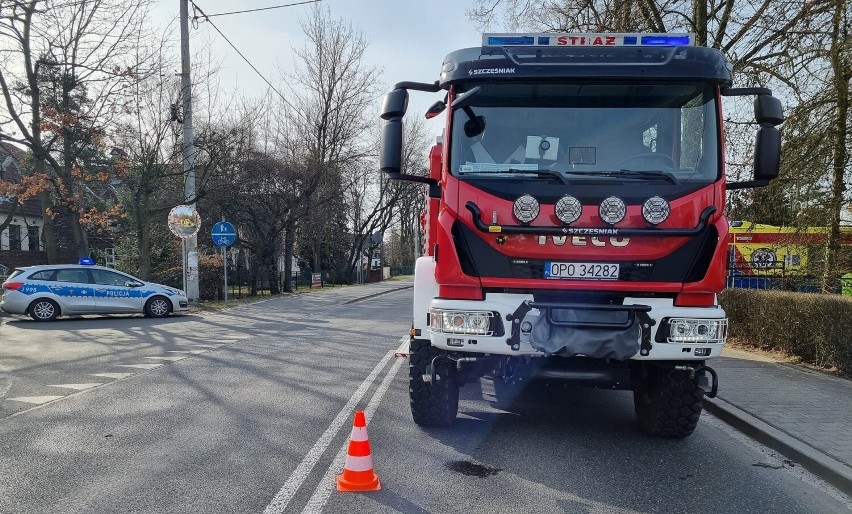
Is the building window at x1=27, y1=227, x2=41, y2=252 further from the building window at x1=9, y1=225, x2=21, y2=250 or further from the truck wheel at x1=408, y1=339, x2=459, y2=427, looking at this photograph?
the truck wheel at x1=408, y1=339, x2=459, y2=427

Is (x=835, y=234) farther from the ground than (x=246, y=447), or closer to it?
farther from the ground

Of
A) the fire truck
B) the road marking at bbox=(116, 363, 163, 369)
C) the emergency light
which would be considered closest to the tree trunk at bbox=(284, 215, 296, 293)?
the road marking at bbox=(116, 363, 163, 369)

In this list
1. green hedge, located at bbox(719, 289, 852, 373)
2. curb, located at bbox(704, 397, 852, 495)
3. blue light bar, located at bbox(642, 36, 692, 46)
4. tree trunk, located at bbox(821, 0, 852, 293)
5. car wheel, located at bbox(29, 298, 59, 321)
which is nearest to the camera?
curb, located at bbox(704, 397, 852, 495)

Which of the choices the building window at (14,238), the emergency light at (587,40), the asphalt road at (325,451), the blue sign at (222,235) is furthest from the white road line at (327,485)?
the building window at (14,238)

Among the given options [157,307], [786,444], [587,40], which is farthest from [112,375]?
[157,307]

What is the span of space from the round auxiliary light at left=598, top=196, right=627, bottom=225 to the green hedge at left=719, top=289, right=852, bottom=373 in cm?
535

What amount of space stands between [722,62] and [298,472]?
472cm

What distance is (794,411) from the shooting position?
6836mm

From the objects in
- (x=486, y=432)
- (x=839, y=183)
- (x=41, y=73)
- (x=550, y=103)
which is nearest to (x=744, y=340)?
(x=839, y=183)

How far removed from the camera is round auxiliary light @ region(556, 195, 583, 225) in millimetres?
5027

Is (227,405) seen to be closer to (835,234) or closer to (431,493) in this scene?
(431,493)

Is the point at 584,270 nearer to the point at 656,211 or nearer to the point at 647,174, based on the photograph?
the point at 656,211

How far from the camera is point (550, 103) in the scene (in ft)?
17.8

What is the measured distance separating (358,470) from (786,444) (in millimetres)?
3849
